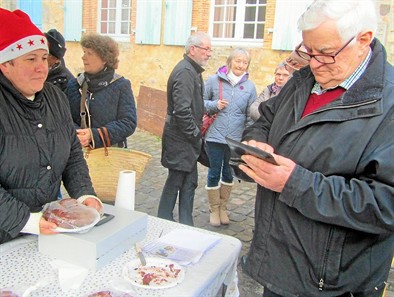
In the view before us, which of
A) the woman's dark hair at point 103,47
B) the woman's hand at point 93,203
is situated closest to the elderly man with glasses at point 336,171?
the woman's hand at point 93,203

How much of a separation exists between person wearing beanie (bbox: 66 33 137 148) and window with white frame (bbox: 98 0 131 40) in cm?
766

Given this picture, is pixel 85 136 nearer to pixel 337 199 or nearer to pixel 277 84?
pixel 277 84

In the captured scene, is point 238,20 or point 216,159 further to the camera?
point 238,20

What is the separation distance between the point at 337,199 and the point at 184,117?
87.4 inches

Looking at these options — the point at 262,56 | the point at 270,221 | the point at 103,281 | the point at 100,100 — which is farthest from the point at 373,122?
the point at 262,56

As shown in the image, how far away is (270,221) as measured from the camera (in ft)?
5.40

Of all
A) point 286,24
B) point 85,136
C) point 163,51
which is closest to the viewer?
point 85,136

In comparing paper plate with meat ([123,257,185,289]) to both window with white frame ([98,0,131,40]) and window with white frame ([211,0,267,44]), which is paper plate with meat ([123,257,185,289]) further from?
window with white frame ([98,0,131,40])

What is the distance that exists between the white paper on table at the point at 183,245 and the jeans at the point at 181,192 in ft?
5.99

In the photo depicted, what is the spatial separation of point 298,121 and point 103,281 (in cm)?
93

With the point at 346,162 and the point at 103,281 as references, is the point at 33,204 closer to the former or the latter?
the point at 103,281

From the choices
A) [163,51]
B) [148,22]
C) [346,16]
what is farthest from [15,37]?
[148,22]

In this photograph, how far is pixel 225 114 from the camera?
4113 mm

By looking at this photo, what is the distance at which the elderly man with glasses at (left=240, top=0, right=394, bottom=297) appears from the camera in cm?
139
